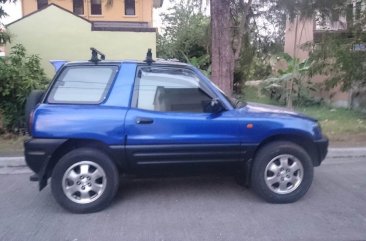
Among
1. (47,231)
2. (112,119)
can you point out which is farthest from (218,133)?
(47,231)

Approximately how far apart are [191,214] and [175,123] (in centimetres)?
106

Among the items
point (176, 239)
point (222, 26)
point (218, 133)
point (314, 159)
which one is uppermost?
point (222, 26)

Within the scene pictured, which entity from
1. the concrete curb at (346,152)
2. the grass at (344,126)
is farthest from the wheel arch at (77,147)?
the grass at (344,126)

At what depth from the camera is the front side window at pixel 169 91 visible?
5.04 m

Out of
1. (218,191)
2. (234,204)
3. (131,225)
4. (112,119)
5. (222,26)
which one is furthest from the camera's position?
(222,26)

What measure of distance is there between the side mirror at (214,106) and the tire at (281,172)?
722 millimetres

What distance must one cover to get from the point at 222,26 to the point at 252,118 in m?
3.74

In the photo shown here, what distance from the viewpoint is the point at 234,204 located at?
5168 millimetres

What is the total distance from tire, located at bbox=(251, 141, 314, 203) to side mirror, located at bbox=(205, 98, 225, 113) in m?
0.72

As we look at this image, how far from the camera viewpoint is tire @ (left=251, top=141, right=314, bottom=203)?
5.11m

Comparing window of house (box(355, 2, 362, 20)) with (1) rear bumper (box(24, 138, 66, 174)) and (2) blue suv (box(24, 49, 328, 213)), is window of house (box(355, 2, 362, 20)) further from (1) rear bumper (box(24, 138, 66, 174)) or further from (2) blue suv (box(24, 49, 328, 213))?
(1) rear bumper (box(24, 138, 66, 174))

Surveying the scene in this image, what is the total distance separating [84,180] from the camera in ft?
15.9

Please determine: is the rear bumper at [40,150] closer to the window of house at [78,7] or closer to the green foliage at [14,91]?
the green foliage at [14,91]

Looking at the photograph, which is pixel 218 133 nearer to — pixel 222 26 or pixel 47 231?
pixel 47 231
